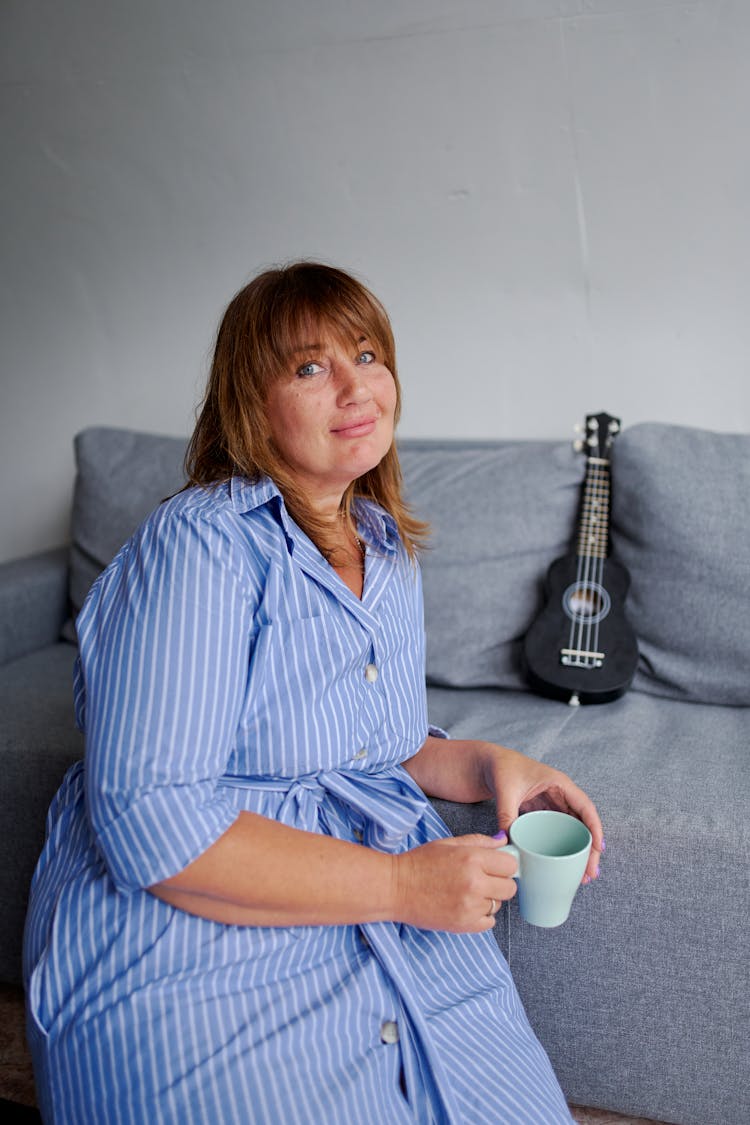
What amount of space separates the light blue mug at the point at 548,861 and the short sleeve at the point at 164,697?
1.09 ft

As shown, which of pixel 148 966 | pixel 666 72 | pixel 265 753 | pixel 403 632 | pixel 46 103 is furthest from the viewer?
pixel 46 103

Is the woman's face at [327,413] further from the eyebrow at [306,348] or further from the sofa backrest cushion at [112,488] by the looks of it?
the sofa backrest cushion at [112,488]

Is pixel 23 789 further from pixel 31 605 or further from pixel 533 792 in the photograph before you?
pixel 533 792

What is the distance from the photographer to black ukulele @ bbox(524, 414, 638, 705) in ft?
5.86

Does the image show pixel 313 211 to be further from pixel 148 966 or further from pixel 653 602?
pixel 148 966

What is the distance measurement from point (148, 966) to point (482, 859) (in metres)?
0.35

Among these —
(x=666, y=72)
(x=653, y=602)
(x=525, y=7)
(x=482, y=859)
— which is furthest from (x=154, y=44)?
(x=482, y=859)

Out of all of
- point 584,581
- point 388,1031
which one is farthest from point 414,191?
point 388,1031

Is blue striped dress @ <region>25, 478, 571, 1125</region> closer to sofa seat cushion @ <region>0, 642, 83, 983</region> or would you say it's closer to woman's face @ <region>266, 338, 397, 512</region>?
woman's face @ <region>266, 338, 397, 512</region>

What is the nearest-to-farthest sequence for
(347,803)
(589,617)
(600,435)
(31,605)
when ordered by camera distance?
(347,803) → (589,617) → (600,435) → (31,605)

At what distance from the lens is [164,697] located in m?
0.89

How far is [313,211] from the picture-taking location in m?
2.39

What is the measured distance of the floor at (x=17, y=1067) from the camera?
1446 millimetres

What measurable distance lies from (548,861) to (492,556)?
1.03m
